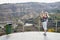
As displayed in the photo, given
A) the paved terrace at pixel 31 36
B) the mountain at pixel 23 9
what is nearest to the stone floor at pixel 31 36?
the paved terrace at pixel 31 36

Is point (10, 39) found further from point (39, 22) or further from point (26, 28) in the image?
point (39, 22)

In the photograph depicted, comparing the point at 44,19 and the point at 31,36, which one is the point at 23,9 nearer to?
the point at 44,19

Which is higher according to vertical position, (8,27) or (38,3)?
(38,3)

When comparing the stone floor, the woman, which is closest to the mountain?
the woman

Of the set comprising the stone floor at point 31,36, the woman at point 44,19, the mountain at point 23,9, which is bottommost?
the stone floor at point 31,36

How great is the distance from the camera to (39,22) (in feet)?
17.3

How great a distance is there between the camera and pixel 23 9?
17.3 feet

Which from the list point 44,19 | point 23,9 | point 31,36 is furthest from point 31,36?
point 23,9

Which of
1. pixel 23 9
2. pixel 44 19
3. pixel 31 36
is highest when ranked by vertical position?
pixel 23 9

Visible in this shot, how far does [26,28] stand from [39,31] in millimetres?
333

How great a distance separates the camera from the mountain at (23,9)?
5234mm

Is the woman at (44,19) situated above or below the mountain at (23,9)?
below

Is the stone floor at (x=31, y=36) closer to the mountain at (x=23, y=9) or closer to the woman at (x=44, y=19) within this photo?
the woman at (x=44, y=19)

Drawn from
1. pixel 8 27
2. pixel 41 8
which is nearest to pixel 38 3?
pixel 41 8
